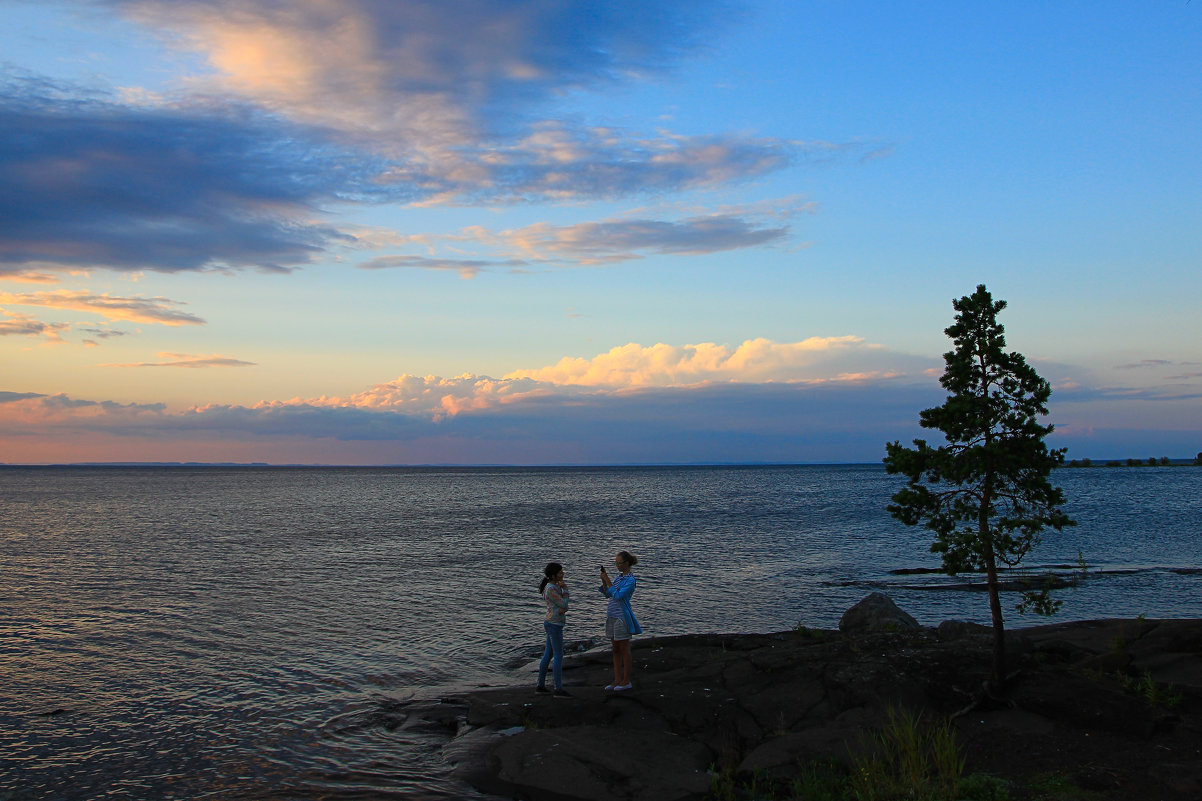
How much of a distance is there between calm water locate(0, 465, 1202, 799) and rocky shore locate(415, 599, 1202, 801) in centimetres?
172

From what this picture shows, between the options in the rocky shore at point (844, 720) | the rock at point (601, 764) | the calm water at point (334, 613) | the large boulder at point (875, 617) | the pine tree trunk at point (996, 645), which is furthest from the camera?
the large boulder at point (875, 617)

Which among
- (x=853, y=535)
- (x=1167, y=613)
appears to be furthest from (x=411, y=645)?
(x=853, y=535)

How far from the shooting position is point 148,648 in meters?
22.3

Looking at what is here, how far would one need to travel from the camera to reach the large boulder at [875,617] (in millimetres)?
20969

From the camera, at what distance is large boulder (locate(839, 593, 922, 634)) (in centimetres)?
2097

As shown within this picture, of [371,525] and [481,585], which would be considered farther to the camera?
[371,525]

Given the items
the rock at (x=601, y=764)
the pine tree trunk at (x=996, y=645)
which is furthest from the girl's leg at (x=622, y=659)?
the pine tree trunk at (x=996, y=645)

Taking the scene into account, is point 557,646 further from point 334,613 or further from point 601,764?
point 334,613

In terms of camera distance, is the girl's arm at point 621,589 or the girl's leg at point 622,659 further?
the girl's leg at point 622,659

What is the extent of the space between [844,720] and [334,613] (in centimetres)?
1946

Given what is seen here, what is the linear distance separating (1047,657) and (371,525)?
57657 mm

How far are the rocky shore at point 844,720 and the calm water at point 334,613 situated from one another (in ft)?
5.65

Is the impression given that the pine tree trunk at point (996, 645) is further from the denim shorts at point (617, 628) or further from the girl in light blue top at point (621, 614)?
the denim shorts at point (617, 628)

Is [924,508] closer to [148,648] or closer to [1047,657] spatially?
[1047,657]
